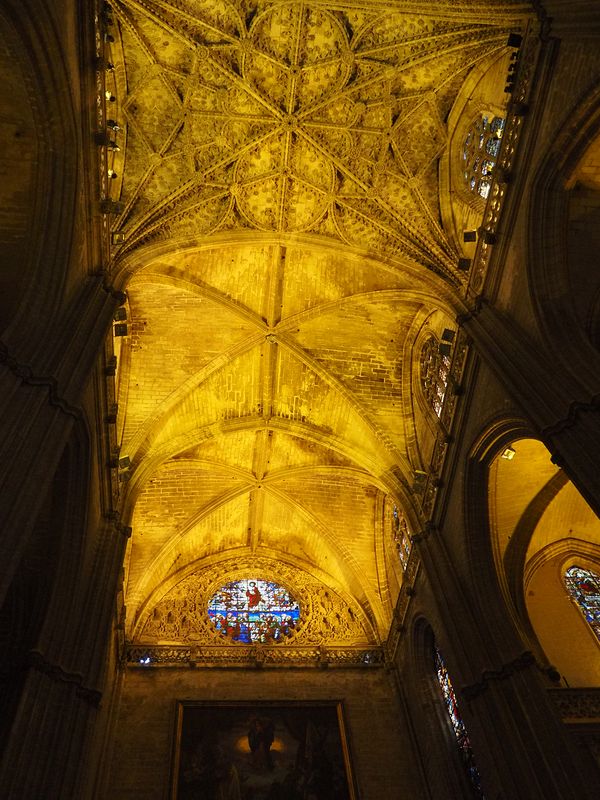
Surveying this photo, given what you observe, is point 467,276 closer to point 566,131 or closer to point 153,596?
point 566,131

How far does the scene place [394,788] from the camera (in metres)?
11.4

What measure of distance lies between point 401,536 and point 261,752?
545 cm

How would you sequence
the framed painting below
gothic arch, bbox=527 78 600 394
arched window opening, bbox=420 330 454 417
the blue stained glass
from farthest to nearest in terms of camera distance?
arched window opening, bbox=420 330 454 417 → the framed painting below → the blue stained glass → gothic arch, bbox=527 78 600 394

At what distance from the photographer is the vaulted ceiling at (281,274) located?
33.9 feet

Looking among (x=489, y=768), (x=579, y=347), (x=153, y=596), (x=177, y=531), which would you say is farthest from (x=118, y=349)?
(x=489, y=768)

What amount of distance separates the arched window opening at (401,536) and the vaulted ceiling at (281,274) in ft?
1.97

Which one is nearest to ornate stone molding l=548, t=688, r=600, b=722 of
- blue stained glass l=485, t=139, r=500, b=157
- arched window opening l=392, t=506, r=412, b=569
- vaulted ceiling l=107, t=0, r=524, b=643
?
vaulted ceiling l=107, t=0, r=524, b=643

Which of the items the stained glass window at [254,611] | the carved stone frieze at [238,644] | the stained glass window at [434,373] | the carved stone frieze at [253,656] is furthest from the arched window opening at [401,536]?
the stained glass window at [254,611]

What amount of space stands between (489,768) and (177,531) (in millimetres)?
9083

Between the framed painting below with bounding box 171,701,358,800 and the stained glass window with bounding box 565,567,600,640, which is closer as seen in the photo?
the framed painting below with bounding box 171,701,358,800

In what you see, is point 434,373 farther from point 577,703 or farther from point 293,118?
point 577,703

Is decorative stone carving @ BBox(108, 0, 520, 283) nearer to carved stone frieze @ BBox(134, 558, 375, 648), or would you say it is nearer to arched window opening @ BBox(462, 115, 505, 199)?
arched window opening @ BBox(462, 115, 505, 199)

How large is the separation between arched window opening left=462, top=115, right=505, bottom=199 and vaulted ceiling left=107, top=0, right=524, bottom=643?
0.60 metres

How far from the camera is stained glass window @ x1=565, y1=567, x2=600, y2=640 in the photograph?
37.0ft
